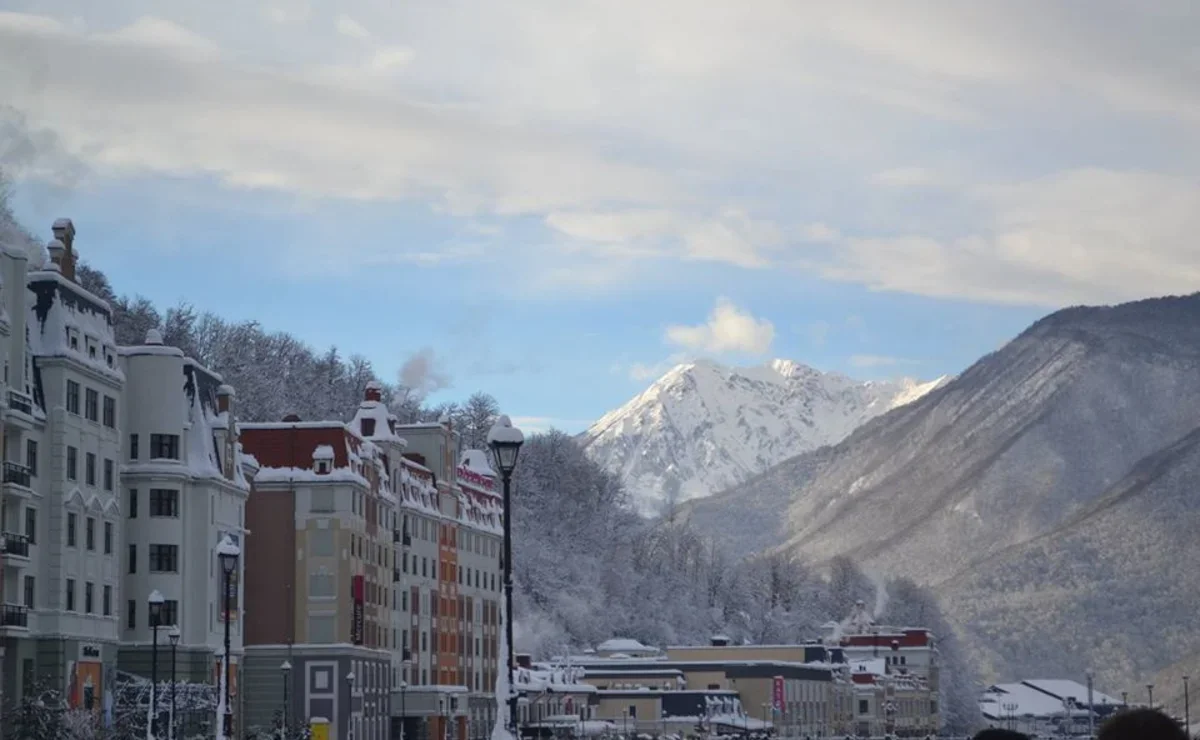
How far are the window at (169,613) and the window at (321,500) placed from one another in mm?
19665

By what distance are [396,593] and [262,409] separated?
41.8 meters

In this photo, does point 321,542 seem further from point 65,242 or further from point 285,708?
point 65,242

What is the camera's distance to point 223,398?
100188 mm

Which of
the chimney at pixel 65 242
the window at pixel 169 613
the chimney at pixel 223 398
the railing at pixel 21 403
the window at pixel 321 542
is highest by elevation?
the chimney at pixel 65 242

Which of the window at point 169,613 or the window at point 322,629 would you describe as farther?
the window at point 322,629

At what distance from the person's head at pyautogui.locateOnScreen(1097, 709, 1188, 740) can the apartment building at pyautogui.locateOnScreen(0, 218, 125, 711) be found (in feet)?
215

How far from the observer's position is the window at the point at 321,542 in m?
110

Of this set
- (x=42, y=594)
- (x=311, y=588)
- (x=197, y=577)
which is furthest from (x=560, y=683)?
(x=42, y=594)

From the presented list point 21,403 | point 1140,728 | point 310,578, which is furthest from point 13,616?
point 1140,728

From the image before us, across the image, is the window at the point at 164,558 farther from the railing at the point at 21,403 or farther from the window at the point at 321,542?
the window at the point at 321,542

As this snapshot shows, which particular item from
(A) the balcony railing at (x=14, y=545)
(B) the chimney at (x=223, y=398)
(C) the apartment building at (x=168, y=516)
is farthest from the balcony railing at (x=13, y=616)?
(B) the chimney at (x=223, y=398)

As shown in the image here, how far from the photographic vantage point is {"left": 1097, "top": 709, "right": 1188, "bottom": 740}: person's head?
1483cm

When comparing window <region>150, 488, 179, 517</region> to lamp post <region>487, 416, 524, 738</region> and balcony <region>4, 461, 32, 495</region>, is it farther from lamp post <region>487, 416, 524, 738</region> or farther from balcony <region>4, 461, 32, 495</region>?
lamp post <region>487, 416, 524, 738</region>

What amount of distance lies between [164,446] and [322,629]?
19.0 metres
